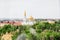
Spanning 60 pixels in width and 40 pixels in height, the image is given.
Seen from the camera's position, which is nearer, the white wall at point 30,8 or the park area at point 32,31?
the park area at point 32,31

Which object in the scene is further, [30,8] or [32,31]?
[30,8]

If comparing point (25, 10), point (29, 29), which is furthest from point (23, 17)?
point (29, 29)

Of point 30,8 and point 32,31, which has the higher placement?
point 30,8

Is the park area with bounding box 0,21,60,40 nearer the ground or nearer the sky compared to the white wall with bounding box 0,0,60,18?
nearer the ground

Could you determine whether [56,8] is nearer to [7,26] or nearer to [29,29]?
[29,29]

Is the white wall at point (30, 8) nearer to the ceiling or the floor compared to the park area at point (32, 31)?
nearer to the ceiling
